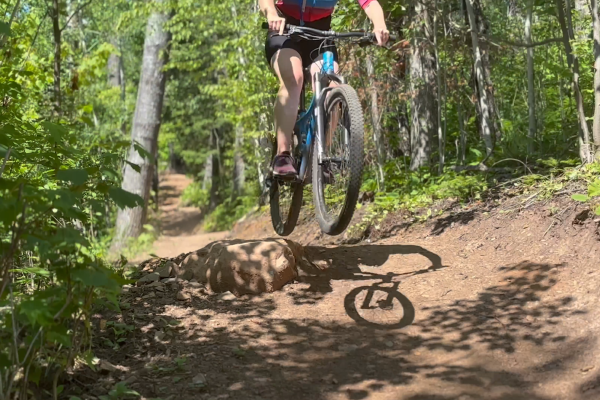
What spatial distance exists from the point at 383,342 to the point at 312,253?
155 cm

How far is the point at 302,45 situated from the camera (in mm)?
4582

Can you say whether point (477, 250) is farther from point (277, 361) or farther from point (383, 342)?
point (277, 361)

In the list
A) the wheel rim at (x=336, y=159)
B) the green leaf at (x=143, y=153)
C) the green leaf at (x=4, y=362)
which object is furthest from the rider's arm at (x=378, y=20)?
the green leaf at (x=4, y=362)

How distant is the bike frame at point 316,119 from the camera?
4371 mm

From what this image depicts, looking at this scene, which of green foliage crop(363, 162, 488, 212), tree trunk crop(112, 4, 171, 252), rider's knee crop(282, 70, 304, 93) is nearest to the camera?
rider's knee crop(282, 70, 304, 93)

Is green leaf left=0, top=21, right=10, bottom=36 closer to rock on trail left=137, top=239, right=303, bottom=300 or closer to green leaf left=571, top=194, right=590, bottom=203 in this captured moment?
rock on trail left=137, top=239, right=303, bottom=300

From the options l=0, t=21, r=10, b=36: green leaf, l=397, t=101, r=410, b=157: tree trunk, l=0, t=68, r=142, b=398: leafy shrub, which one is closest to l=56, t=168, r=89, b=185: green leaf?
l=0, t=68, r=142, b=398: leafy shrub

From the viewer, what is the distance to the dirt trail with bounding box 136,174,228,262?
564 inches

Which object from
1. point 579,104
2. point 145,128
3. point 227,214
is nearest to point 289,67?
point 579,104

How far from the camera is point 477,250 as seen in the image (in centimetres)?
516

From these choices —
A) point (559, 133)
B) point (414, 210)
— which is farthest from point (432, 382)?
point (559, 133)

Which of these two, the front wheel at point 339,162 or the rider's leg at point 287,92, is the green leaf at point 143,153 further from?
the rider's leg at point 287,92

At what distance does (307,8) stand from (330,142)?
1014 millimetres

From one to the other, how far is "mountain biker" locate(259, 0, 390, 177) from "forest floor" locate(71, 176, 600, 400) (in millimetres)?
995
